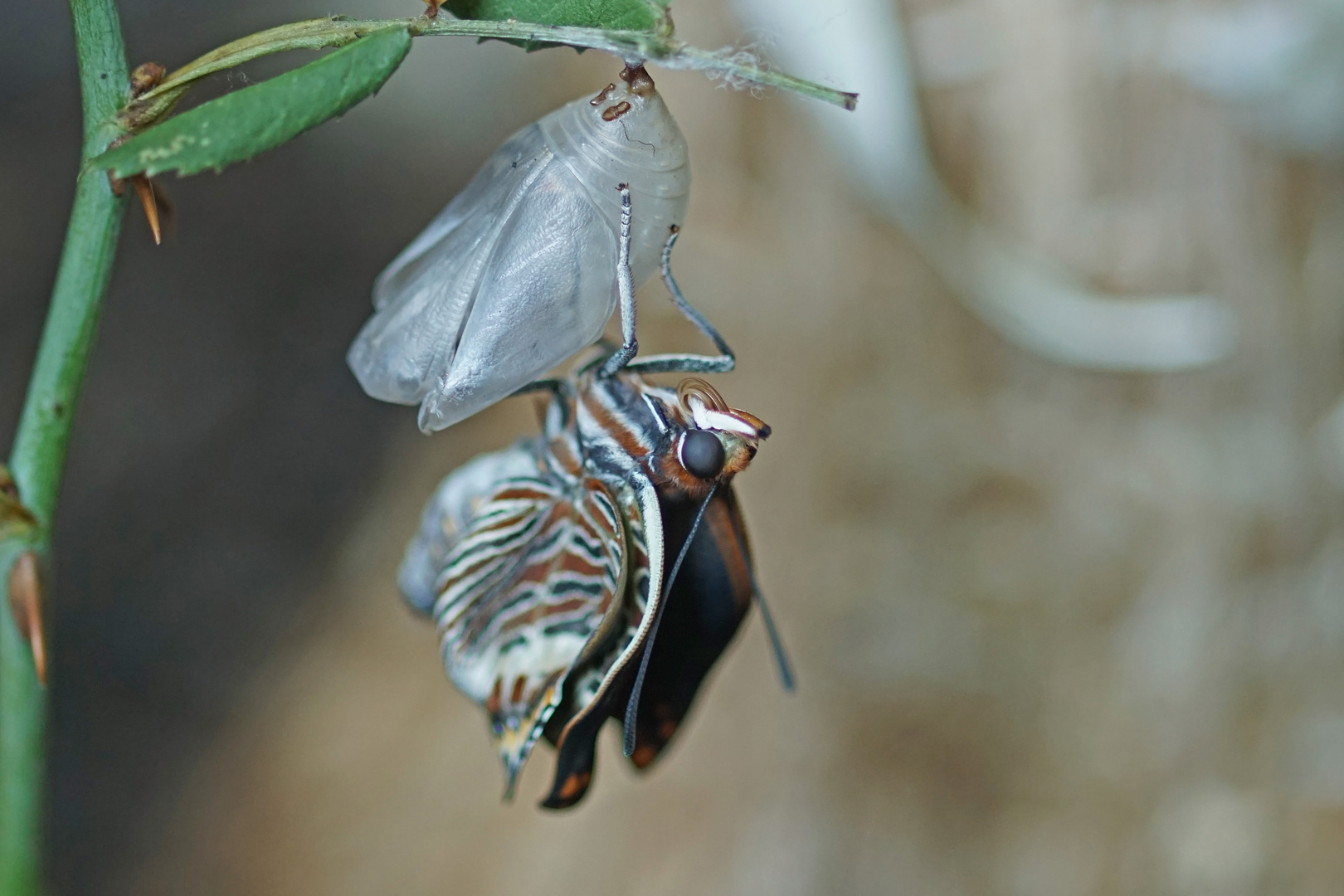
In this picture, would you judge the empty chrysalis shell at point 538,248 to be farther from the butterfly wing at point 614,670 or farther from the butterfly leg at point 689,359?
the butterfly wing at point 614,670

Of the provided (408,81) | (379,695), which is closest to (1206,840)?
(379,695)

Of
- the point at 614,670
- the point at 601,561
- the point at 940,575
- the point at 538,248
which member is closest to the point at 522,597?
the point at 601,561

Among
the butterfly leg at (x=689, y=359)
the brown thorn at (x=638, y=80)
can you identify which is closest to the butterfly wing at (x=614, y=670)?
the butterfly leg at (x=689, y=359)

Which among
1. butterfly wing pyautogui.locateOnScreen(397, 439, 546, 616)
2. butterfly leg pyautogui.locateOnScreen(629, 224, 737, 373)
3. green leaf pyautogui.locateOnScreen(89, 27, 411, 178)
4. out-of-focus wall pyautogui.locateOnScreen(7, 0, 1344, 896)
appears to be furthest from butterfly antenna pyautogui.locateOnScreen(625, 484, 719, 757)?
out-of-focus wall pyautogui.locateOnScreen(7, 0, 1344, 896)

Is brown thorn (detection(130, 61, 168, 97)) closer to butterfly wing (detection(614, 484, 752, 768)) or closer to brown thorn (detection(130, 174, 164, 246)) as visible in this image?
brown thorn (detection(130, 174, 164, 246))

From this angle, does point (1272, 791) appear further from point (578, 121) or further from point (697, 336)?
point (578, 121)
